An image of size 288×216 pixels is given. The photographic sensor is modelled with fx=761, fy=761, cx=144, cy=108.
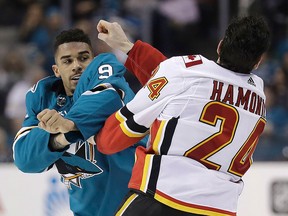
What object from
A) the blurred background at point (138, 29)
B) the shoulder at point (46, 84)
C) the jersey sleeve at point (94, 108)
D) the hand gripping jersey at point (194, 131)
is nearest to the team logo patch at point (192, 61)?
the hand gripping jersey at point (194, 131)

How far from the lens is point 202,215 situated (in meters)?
2.46

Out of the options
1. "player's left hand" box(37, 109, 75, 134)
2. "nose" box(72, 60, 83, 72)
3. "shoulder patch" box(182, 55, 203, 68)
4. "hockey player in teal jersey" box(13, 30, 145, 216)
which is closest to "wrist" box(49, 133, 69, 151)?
"hockey player in teal jersey" box(13, 30, 145, 216)

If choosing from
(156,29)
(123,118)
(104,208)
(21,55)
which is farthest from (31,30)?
(123,118)

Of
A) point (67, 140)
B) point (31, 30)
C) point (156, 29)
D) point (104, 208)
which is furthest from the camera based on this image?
point (31, 30)

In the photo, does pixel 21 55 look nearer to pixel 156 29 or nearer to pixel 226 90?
pixel 156 29

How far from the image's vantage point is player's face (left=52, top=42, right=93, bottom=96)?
10.3 feet

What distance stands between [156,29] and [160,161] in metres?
4.58

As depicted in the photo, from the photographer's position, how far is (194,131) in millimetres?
2428

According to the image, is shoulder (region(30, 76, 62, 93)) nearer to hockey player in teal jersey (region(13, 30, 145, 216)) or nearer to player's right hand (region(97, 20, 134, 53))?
hockey player in teal jersey (region(13, 30, 145, 216))

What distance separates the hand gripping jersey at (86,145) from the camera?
274 centimetres

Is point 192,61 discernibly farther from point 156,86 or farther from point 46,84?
point 46,84

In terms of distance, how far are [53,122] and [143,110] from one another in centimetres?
31

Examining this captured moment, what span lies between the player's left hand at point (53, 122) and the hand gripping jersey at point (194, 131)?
10.0 inches

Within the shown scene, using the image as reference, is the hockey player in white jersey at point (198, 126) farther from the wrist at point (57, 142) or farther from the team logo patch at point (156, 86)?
the wrist at point (57, 142)
